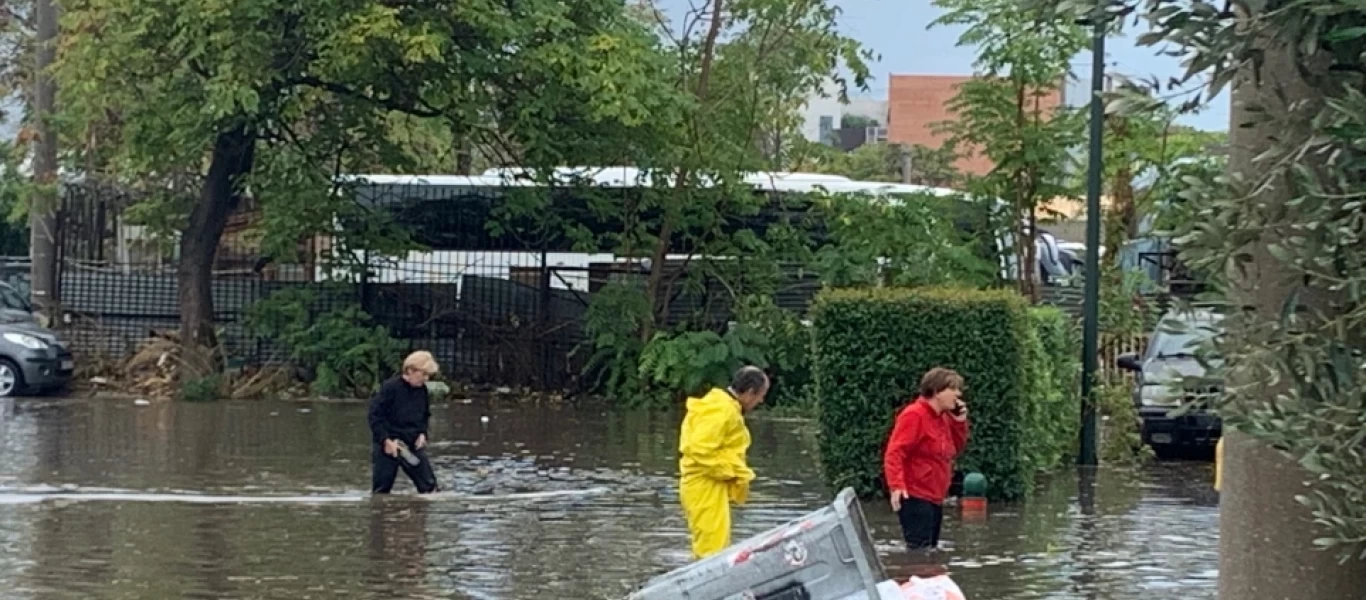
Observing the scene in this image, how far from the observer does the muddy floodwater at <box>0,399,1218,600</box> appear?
11.5 metres

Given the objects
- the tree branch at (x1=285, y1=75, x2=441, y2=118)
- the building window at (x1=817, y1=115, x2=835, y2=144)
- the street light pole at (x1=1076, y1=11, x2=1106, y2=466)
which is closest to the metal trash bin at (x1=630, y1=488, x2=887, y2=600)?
the street light pole at (x1=1076, y1=11, x2=1106, y2=466)

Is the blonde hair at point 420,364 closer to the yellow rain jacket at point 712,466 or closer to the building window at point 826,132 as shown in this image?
the yellow rain jacket at point 712,466

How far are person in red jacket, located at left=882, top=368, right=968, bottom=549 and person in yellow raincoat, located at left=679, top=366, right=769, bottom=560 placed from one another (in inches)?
70.1

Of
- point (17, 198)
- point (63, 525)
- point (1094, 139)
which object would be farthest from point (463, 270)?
point (63, 525)

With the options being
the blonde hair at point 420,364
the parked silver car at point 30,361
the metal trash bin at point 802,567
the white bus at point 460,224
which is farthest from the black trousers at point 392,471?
the parked silver car at point 30,361

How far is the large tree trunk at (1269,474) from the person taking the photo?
4.39 meters

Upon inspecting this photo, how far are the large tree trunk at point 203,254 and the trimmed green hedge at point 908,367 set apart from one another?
13.8 meters

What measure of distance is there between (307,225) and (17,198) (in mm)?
5314

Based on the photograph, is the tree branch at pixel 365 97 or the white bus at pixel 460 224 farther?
the white bus at pixel 460 224

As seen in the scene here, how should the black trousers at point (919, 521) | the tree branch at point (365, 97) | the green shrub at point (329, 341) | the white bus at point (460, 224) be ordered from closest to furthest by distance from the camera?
the black trousers at point (919, 521) → the tree branch at point (365, 97) → the green shrub at point (329, 341) → the white bus at point (460, 224)

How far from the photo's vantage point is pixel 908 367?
1498 centimetres

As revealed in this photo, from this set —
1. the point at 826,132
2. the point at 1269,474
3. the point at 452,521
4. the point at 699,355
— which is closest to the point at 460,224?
the point at 699,355

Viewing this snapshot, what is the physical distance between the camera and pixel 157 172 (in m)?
26.5

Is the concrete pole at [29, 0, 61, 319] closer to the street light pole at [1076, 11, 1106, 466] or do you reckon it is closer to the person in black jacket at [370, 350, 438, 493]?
the person in black jacket at [370, 350, 438, 493]
